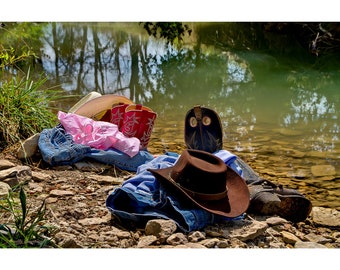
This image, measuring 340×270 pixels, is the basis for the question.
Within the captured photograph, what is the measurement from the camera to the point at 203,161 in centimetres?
284

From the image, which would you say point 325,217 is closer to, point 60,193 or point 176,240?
point 176,240

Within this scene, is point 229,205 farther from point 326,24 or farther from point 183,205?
point 326,24

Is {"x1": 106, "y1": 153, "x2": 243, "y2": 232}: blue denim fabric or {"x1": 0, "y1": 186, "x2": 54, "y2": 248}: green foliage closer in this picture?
{"x1": 0, "y1": 186, "x2": 54, "y2": 248}: green foliage

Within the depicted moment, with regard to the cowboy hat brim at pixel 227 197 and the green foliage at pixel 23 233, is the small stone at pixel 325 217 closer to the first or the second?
the cowboy hat brim at pixel 227 197

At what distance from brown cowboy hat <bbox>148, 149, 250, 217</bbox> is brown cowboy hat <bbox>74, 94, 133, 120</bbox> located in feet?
5.14

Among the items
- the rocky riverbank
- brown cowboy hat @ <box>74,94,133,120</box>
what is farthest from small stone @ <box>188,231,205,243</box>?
brown cowboy hat @ <box>74,94,133,120</box>

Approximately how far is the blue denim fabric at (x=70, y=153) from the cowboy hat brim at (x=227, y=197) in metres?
0.98

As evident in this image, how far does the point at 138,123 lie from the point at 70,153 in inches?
23.5

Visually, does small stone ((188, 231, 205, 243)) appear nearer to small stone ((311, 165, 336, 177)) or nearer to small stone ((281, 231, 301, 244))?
small stone ((281, 231, 301, 244))

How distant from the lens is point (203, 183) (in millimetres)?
2781

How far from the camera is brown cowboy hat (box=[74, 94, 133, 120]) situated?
14.4 ft

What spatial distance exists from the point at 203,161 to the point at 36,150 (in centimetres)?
150

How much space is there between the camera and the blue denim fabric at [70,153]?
12.4 ft

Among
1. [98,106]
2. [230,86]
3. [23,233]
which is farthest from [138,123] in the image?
[230,86]
